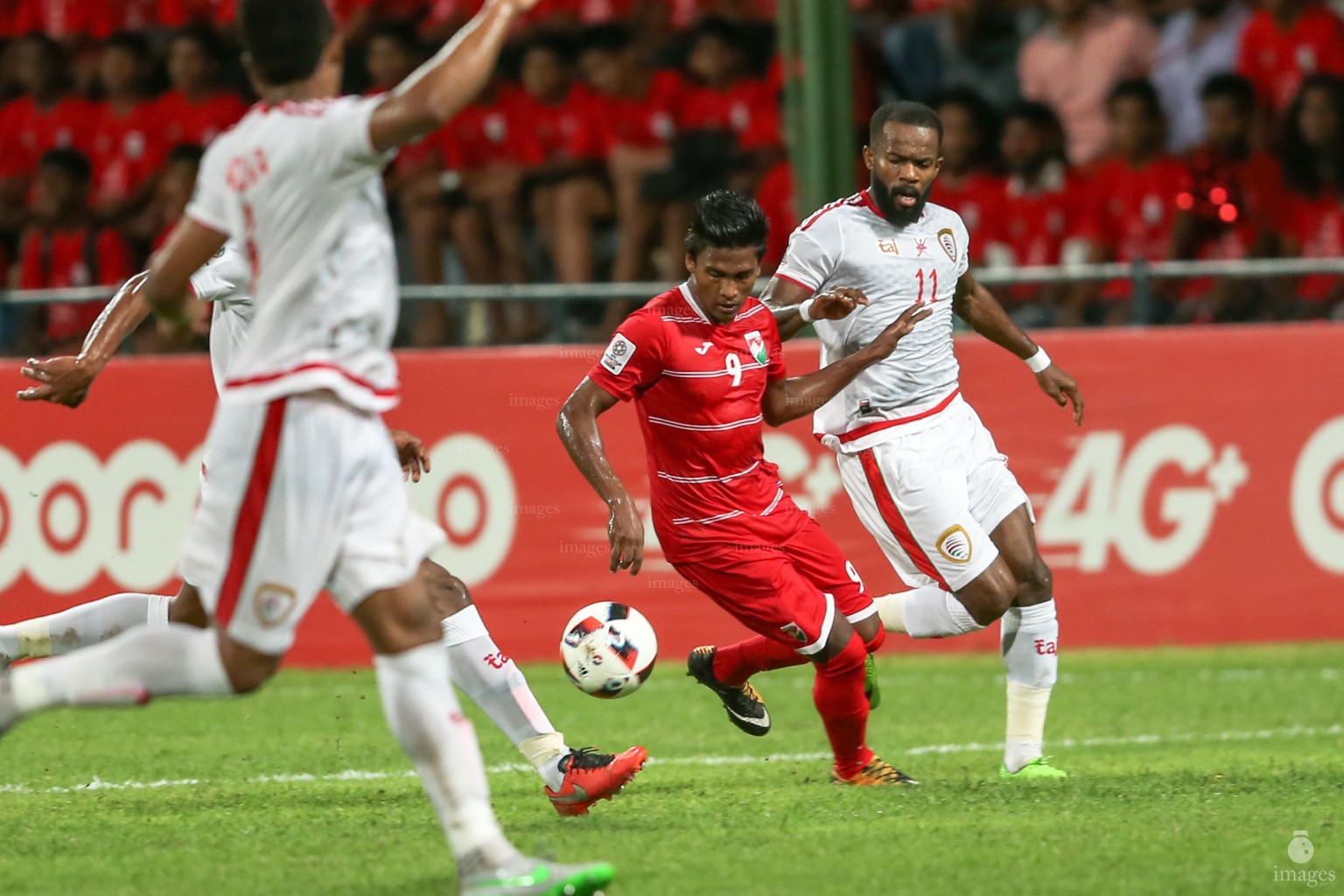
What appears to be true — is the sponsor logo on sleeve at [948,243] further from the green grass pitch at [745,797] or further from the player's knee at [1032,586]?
the green grass pitch at [745,797]

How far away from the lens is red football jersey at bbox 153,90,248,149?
13922mm

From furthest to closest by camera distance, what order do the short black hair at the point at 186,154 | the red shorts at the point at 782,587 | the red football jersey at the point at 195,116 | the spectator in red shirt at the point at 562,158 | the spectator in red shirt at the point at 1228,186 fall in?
the red football jersey at the point at 195,116 < the short black hair at the point at 186,154 < the spectator in red shirt at the point at 562,158 < the spectator in red shirt at the point at 1228,186 < the red shorts at the point at 782,587

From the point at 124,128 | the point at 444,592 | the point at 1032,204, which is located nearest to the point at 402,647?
the point at 444,592

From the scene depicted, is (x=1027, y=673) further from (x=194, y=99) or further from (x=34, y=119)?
(x=34, y=119)

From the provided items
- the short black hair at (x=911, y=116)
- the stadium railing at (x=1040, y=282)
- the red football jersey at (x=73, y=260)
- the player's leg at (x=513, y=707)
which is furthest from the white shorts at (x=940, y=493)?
the red football jersey at (x=73, y=260)

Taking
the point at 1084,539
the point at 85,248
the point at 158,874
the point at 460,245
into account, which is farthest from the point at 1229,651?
the point at 85,248

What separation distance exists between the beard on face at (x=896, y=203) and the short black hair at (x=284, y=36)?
9.88ft

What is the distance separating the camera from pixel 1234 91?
12.3m

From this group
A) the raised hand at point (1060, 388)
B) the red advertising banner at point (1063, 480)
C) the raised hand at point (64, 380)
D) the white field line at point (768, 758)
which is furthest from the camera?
the red advertising banner at point (1063, 480)

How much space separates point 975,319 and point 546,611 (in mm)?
3831

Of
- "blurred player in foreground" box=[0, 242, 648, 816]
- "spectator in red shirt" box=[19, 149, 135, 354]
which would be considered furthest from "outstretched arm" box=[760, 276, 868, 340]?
"spectator in red shirt" box=[19, 149, 135, 354]

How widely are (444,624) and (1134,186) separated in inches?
292

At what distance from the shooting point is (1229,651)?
10.5 metres

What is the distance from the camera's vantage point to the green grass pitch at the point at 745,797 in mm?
5098
